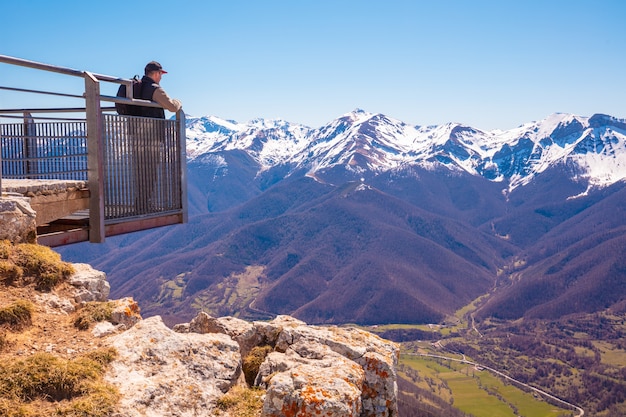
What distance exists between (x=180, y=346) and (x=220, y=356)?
0.72 m

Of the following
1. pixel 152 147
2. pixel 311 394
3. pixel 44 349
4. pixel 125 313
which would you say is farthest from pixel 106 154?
pixel 311 394

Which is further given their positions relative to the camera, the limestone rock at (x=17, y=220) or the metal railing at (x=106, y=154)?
the metal railing at (x=106, y=154)

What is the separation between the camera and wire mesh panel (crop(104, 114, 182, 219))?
1381 cm

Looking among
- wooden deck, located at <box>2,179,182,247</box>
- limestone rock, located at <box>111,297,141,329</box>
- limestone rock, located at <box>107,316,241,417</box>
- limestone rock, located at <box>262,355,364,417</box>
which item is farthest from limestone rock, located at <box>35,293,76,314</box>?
limestone rock, located at <box>262,355,364,417</box>

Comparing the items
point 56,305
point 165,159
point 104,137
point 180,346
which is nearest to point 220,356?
point 180,346

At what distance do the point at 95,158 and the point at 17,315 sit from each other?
4927 millimetres

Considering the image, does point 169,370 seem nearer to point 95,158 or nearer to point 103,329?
point 103,329

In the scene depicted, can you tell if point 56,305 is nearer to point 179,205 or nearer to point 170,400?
point 170,400

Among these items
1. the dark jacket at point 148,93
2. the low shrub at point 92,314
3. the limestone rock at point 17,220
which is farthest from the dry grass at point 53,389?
the dark jacket at point 148,93

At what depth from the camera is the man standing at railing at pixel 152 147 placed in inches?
579

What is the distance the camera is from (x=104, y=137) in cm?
1334

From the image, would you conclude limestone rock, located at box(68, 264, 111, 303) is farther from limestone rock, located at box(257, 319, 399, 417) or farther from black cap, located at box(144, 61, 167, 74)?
black cap, located at box(144, 61, 167, 74)

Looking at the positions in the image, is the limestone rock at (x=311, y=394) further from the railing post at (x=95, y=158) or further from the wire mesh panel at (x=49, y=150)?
the wire mesh panel at (x=49, y=150)

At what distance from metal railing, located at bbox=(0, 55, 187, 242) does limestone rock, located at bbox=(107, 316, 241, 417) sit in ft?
15.9
